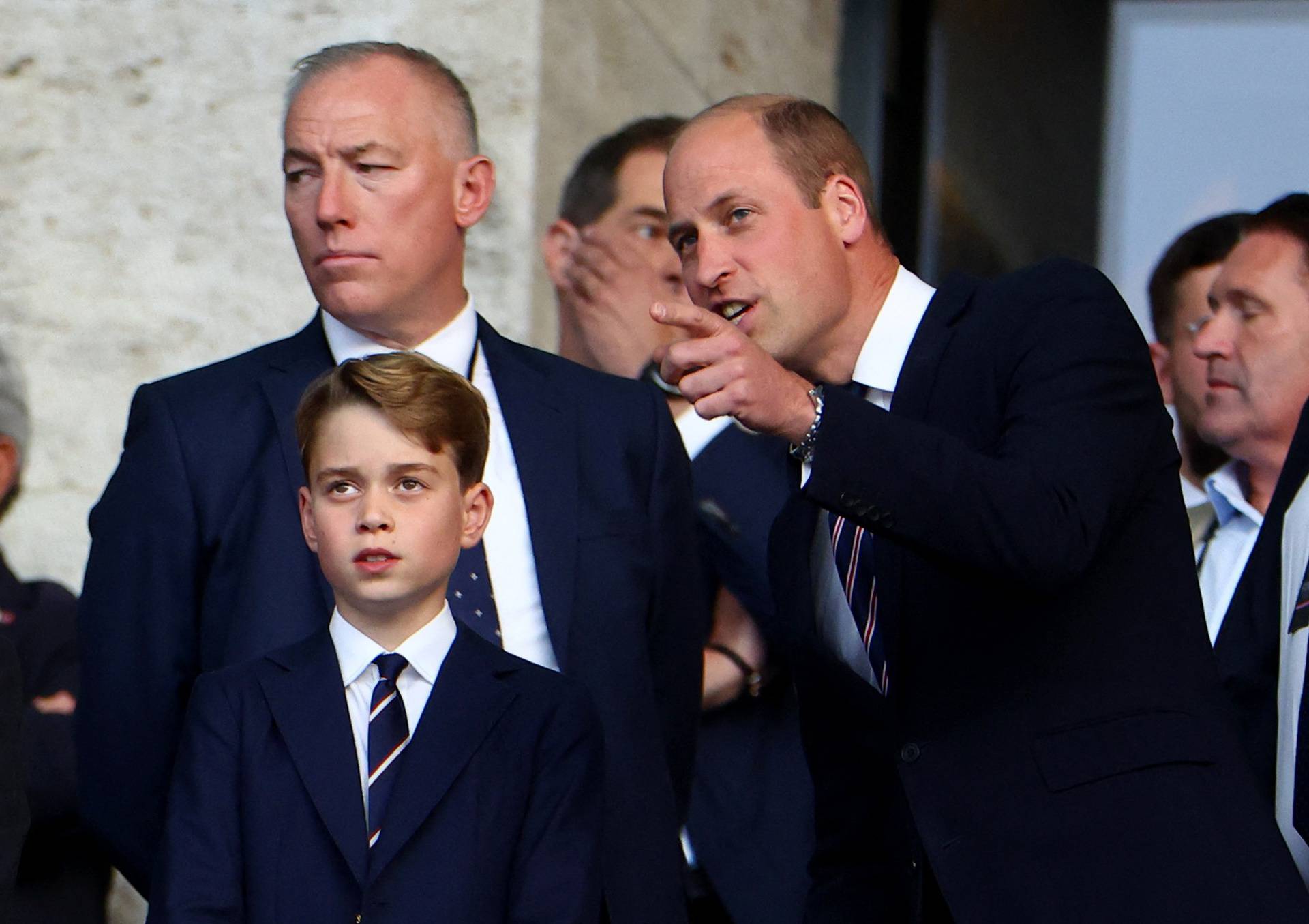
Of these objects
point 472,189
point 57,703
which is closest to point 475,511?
point 472,189

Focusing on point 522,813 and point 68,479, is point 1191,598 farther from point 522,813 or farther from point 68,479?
point 68,479

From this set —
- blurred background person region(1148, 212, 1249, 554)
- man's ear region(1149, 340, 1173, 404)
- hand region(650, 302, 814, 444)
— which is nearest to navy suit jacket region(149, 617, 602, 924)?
hand region(650, 302, 814, 444)

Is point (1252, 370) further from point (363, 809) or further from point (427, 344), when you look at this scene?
point (363, 809)

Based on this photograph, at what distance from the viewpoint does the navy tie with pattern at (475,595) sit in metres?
2.63

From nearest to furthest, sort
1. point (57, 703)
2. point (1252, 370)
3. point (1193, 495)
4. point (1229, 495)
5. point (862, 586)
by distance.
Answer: point (862, 586)
point (57, 703)
point (1252, 370)
point (1229, 495)
point (1193, 495)

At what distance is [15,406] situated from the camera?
412 cm

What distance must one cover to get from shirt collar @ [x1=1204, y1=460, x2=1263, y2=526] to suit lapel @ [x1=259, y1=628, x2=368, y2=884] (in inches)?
81.3

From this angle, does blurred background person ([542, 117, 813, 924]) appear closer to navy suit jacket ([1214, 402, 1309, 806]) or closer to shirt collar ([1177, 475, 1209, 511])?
navy suit jacket ([1214, 402, 1309, 806])

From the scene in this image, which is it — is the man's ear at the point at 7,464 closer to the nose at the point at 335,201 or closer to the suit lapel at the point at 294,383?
the suit lapel at the point at 294,383

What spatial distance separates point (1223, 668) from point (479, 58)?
2.03 meters

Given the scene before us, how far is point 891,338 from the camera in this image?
2.62 metres

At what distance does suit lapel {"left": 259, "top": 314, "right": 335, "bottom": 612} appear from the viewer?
8.86 ft

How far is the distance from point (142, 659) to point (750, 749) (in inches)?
45.8

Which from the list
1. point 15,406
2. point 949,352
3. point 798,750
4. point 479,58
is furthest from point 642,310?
point 949,352
